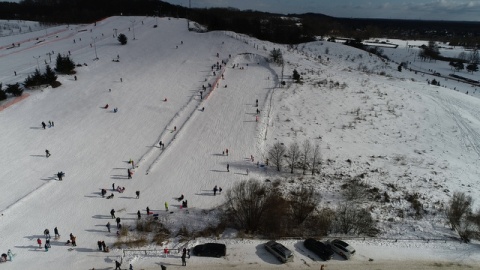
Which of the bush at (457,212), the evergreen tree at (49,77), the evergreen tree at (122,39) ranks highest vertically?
the evergreen tree at (122,39)

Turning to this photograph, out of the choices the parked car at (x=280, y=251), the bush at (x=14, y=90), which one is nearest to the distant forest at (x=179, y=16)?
the bush at (x=14, y=90)

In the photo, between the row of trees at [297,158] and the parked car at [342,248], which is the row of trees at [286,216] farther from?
the row of trees at [297,158]

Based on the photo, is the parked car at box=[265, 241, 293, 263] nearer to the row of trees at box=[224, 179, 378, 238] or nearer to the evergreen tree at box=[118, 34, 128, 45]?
the row of trees at box=[224, 179, 378, 238]

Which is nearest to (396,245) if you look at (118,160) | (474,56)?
(118,160)

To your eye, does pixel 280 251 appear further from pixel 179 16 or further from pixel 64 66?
pixel 179 16

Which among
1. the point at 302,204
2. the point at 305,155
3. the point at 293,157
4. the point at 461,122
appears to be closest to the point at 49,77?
the point at 293,157

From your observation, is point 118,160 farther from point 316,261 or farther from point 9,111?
point 316,261

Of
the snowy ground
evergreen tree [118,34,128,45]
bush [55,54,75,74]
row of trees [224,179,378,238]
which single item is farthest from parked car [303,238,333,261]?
evergreen tree [118,34,128,45]
